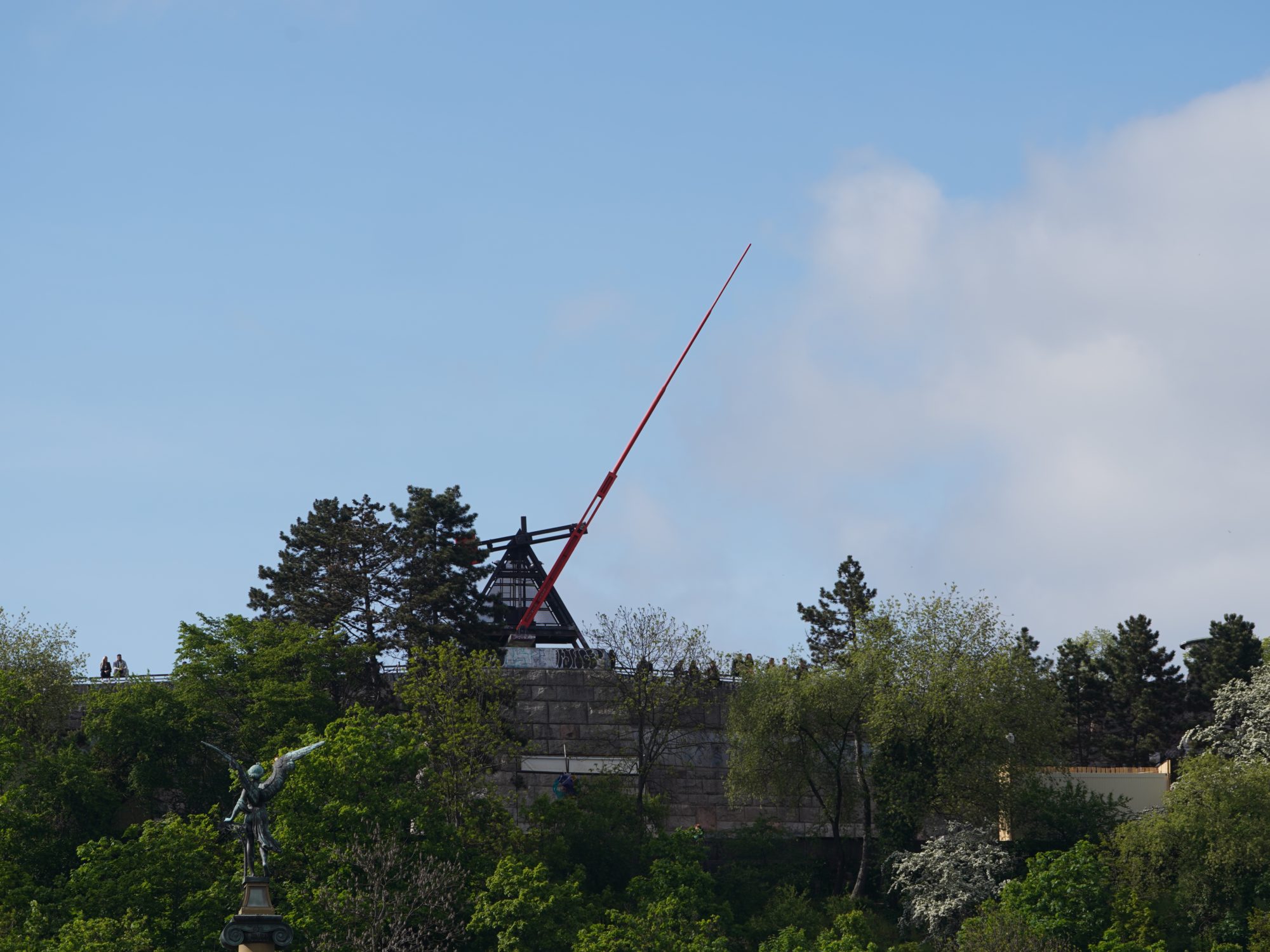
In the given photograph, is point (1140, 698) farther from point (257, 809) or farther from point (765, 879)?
point (257, 809)

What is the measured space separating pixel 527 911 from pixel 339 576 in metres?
16.4

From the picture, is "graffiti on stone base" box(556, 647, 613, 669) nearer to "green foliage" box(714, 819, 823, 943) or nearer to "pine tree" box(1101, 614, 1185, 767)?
"green foliage" box(714, 819, 823, 943)

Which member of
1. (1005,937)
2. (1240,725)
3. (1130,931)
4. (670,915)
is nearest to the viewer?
(1005,937)

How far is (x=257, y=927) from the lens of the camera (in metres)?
31.5

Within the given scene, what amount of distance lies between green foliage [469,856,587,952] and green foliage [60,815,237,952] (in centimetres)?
630

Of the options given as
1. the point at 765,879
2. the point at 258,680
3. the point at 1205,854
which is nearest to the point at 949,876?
the point at 765,879

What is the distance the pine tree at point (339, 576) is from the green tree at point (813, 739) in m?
11.8

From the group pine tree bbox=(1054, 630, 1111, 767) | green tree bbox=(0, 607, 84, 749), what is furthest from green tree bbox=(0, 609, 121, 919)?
pine tree bbox=(1054, 630, 1111, 767)

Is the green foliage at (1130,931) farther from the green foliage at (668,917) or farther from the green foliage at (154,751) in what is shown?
the green foliage at (154,751)

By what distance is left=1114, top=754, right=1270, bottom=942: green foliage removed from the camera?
52.3 m

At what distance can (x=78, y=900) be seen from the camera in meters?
50.3

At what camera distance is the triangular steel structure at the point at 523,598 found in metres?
65.2

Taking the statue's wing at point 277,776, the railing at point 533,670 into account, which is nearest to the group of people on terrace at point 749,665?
the railing at point 533,670

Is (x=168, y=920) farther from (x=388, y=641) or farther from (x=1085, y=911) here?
(x=1085, y=911)
